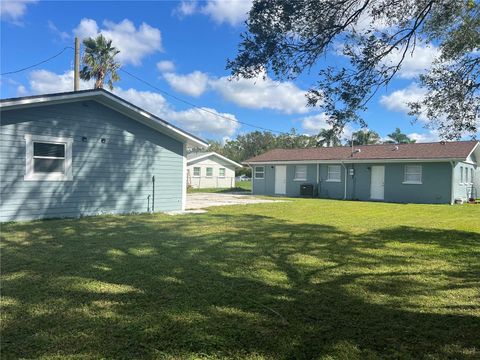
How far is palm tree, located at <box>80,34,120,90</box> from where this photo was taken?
23.2m

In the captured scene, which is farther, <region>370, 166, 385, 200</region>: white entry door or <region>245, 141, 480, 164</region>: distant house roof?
<region>370, 166, 385, 200</region>: white entry door

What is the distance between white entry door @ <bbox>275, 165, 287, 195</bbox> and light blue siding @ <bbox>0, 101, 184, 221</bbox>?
13.6 m

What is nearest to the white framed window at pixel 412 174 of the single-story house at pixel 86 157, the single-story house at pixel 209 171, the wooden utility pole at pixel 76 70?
the single-story house at pixel 86 157

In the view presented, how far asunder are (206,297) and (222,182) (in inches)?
1319

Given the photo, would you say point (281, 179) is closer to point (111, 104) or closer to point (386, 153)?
point (386, 153)

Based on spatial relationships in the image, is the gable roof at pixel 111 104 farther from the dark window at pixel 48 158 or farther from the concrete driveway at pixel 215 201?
the concrete driveway at pixel 215 201

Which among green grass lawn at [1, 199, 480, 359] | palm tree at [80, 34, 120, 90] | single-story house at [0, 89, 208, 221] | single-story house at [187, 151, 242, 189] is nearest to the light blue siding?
single-story house at [0, 89, 208, 221]

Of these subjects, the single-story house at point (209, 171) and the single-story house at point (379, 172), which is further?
the single-story house at point (209, 171)

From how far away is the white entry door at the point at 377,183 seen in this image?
2212 centimetres

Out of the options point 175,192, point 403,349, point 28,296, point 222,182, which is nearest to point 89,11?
point 175,192

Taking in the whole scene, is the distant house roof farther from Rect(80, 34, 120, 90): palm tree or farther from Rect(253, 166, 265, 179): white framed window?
Rect(80, 34, 120, 90): palm tree

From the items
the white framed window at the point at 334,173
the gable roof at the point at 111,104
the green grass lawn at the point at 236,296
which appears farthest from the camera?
the white framed window at the point at 334,173

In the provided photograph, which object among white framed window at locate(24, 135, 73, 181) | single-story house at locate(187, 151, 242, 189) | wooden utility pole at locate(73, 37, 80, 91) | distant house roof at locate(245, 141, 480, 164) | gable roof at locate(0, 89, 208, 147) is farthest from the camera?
single-story house at locate(187, 151, 242, 189)

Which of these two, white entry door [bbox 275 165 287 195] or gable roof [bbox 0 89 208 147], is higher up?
gable roof [bbox 0 89 208 147]
